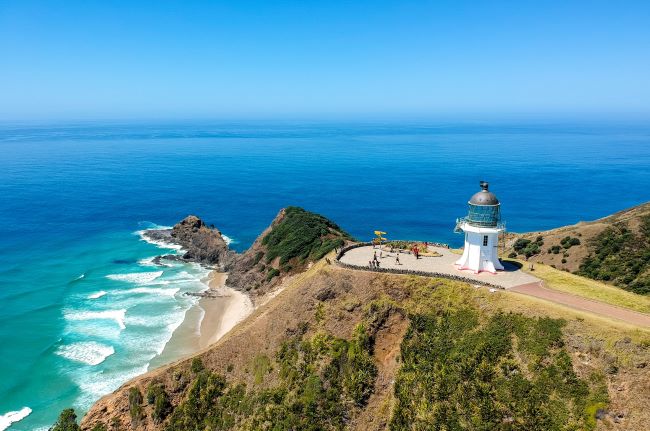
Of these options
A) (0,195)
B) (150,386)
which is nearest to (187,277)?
(150,386)

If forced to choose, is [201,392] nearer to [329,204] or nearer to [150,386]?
[150,386]

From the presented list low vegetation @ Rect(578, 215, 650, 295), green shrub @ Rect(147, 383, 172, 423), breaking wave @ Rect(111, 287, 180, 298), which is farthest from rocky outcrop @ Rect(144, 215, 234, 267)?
low vegetation @ Rect(578, 215, 650, 295)

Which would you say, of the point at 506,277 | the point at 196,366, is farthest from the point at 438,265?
the point at 196,366

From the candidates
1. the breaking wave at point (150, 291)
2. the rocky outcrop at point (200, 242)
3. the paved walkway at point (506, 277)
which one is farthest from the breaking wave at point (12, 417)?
the rocky outcrop at point (200, 242)

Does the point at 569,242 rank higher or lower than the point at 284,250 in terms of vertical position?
higher

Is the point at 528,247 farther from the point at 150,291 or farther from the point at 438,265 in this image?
the point at 150,291

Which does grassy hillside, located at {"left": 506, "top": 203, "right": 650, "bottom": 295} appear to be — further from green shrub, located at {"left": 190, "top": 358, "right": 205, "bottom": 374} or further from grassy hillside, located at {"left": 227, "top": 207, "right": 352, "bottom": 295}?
green shrub, located at {"left": 190, "top": 358, "right": 205, "bottom": 374}
